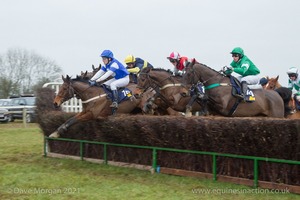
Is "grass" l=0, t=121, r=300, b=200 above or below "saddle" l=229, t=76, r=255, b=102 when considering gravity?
below

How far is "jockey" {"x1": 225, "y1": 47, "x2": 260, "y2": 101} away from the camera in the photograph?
10109 millimetres

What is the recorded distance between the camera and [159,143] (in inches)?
336

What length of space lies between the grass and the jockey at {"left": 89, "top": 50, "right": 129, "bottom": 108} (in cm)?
190

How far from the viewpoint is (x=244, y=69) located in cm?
1010

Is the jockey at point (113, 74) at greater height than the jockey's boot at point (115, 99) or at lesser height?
greater

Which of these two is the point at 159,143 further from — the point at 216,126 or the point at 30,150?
the point at 30,150

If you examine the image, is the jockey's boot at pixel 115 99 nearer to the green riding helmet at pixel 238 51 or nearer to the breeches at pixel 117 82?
the breeches at pixel 117 82

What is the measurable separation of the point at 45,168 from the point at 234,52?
15.7 ft

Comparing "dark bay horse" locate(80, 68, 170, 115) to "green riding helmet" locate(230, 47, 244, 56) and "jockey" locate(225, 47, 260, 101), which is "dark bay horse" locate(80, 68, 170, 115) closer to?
"jockey" locate(225, 47, 260, 101)

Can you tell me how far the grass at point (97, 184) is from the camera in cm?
673

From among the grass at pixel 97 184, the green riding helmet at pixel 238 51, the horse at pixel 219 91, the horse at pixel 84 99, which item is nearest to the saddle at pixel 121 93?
the horse at pixel 84 99

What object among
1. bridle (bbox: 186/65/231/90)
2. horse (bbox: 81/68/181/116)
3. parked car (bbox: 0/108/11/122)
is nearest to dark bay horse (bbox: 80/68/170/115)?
horse (bbox: 81/68/181/116)

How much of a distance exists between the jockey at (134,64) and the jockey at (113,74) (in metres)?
1.11

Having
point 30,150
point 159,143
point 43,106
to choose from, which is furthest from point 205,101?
point 30,150
